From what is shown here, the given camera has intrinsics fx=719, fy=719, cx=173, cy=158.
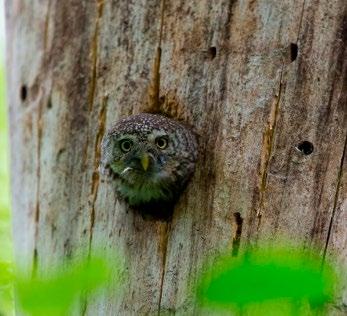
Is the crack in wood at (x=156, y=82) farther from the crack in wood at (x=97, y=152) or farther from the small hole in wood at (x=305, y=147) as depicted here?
the small hole in wood at (x=305, y=147)

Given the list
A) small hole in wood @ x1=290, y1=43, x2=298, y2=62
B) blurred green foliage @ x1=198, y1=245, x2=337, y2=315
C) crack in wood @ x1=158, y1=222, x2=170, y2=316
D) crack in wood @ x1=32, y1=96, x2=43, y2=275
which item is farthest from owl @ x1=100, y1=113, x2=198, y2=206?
blurred green foliage @ x1=198, y1=245, x2=337, y2=315

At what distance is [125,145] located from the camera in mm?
3416

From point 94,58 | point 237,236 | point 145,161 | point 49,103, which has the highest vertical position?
point 94,58

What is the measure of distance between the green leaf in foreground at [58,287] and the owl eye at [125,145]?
79.7 inches

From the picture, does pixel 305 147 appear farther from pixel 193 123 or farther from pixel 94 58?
pixel 94 58

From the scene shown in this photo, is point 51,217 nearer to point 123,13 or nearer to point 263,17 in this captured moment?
point 123,13

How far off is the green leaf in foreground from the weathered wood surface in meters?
1.66

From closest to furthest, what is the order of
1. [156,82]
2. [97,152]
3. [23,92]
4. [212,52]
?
[212,52], [156,82], [97,152], [23,92]

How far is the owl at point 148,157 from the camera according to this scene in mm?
3201

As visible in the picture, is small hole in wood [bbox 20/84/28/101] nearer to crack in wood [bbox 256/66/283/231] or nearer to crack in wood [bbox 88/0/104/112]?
crack in wood [bbox 88/0/104/112]

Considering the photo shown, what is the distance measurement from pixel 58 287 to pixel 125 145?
6.98 ft

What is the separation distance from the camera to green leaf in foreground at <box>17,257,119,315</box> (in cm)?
127

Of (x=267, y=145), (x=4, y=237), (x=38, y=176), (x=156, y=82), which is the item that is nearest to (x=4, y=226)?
(x=4, y=237)

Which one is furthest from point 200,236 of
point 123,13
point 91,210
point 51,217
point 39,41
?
point 39,41
